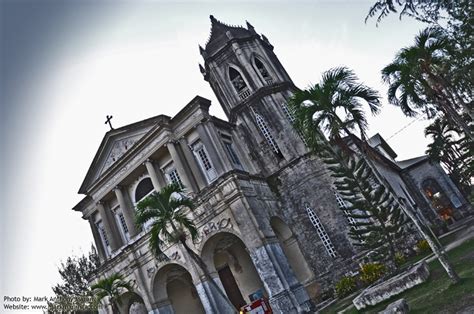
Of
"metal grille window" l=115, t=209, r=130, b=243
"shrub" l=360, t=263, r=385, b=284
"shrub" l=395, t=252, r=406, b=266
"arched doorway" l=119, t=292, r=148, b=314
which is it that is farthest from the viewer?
"metal grille window" l=115, t=209, r=130, b=243

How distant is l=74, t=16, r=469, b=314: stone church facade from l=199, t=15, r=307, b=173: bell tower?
0.07 metres

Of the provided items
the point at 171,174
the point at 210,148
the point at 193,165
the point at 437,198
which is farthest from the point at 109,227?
the point at 437,198

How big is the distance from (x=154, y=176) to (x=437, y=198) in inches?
975

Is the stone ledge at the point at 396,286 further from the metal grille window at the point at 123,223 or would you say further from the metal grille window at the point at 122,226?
the metal grille window at the point at 123,223

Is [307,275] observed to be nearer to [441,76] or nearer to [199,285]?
[199,285]

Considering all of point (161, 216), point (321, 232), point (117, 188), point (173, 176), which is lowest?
point (321, 232)

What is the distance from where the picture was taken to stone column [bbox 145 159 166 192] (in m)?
18.3

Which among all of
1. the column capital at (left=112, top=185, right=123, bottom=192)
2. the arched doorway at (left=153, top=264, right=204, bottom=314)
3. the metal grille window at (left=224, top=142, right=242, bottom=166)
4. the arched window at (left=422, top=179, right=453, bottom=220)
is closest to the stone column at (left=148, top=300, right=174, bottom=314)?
the arched doorway at (left=153, top=264, right=204, bottom=314)

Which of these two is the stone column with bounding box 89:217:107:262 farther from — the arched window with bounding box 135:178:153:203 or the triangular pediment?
the arched window with bounding box 135:178:153:203

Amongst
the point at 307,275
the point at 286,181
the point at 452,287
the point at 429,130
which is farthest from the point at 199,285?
the point at 429,130

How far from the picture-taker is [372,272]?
13602 millimetres

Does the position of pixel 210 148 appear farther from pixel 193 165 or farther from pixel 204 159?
pixel 193 165

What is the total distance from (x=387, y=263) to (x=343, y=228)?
295 centimetres

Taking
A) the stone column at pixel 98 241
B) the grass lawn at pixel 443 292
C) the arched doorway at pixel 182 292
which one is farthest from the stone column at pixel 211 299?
the stone column at pixel 98 241
